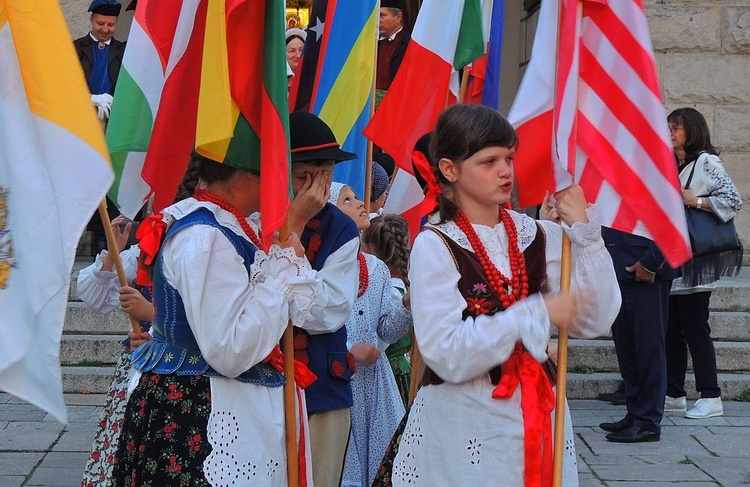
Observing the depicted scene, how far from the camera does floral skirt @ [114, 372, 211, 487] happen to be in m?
3.21

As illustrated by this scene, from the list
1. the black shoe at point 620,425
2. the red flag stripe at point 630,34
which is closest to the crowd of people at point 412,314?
the red flag stripe at point 630,34

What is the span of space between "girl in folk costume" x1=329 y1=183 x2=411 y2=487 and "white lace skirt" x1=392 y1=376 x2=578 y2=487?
152 cm

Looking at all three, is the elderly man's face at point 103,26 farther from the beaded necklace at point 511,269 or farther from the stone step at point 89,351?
the beaded necklace at point 511,269

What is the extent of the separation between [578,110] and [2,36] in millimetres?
1830

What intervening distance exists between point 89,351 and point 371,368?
3.88 meters

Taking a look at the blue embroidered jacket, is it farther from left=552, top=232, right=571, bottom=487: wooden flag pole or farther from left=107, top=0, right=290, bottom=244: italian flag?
left=552, top=232, right=571, bottom=487: wooden flag pole

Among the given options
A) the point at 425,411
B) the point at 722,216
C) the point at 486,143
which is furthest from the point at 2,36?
the point at 722,216

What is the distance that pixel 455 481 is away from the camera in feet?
10.6

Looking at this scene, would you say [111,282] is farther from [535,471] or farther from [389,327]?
[535,471]

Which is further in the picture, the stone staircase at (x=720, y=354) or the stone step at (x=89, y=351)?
the stone step at (x=89, y=351)

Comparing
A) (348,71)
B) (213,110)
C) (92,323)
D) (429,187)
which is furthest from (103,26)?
(429,187)

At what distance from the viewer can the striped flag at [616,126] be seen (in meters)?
3.53

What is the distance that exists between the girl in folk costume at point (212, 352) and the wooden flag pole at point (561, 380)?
771 millimetres

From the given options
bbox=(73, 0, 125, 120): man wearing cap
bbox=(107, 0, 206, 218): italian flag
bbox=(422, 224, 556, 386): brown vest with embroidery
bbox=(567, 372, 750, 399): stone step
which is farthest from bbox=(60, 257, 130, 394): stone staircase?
bbox=(422, 224, 556, 386): brown vest with embroidery
